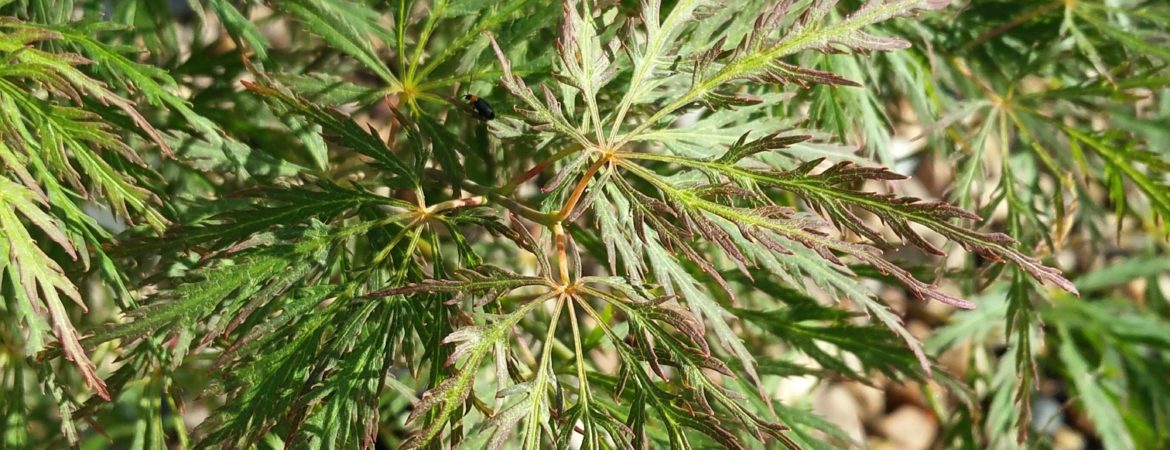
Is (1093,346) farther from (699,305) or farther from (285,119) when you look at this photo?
(285,119)

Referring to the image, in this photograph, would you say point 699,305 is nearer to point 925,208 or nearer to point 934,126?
point 925,208

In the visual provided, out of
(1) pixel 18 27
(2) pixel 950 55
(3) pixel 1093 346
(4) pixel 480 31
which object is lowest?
(3) pixel 1093 346

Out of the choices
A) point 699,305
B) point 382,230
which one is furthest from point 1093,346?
point 382,230

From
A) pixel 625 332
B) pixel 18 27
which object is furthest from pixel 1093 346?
pixel 18 27

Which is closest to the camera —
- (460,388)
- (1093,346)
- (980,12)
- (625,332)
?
(460,388)

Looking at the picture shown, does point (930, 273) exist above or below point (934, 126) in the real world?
below

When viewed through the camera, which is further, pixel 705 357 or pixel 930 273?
pixel 930 273

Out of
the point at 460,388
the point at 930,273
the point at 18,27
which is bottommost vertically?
the point at 930,273

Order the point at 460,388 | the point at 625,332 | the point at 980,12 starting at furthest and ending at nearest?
the point at 980,12, the point at 625,332, the point at 460,388

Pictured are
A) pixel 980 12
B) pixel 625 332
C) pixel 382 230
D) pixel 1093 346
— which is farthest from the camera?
pixel 1093 346
